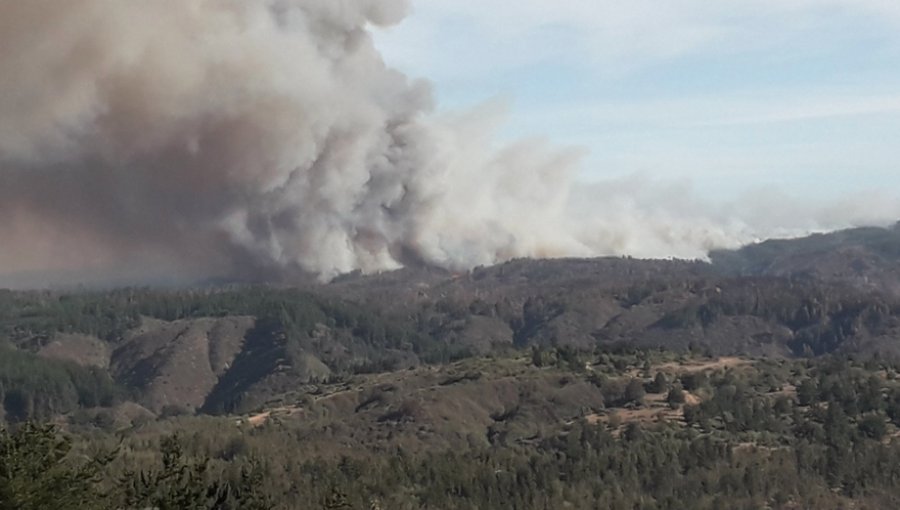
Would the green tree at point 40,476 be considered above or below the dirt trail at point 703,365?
below

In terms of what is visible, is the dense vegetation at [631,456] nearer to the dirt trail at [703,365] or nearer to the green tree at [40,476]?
the dirt trail at [703,365]

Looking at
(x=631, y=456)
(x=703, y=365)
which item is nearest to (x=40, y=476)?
(x=631, y=456)

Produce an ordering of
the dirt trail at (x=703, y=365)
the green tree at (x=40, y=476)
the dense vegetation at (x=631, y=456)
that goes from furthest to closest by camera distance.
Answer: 1. the dirt trail at (x=703, y=365)
2. the dense vegetation at (x=631, y=456)
3. the green tree at (x=40, y=476)

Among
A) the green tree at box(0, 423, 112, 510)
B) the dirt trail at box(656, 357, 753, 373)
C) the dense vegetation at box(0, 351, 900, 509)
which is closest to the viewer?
the green tree at box(0, 423, 112, 510)

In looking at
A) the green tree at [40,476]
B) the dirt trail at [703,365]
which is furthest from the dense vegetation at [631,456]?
the green tree at [40,476]

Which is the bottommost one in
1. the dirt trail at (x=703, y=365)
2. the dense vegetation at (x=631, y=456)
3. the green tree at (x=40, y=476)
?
the dense vegetation at (x=631, y=456)

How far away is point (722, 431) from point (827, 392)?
67.7 feet

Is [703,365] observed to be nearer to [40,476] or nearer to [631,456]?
[631,456]

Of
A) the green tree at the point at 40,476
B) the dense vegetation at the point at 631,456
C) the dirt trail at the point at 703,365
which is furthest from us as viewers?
the dirt trail at the point at 703,365

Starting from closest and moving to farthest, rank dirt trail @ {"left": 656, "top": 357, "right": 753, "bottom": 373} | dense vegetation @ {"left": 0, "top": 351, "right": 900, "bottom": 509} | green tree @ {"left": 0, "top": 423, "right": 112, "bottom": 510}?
green tree @ {"left": 0, "top": 423, "right": 112, "bottom": 510} < dense vegetation @ {"left": 0, "top": 351, "right": 900, "bottom": 509} < dirt trail @ {"left": 656, "top": 357, "right": 753, "bottom": 373}

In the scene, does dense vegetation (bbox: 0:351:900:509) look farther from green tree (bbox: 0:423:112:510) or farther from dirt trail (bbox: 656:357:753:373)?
green tree (bbox: 0:423:112:510)

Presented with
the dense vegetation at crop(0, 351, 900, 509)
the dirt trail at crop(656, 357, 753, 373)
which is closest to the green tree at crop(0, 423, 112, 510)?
the dense vegetation at crop(0, 351, 900, 509)

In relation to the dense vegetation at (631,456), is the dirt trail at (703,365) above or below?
above

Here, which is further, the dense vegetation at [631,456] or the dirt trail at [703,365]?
the dirt trail at [703,365]
